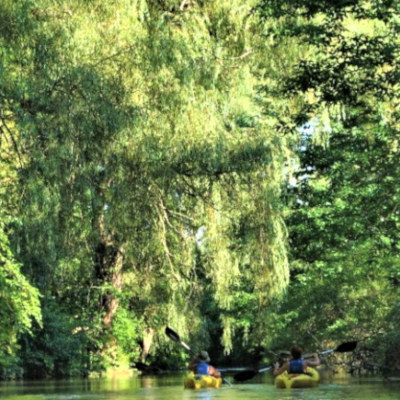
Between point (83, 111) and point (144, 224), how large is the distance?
2.89 metres

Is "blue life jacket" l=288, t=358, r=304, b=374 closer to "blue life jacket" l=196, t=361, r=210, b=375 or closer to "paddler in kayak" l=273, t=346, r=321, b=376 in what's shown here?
"paddler in kayak" l=273, t=346, r=321, b=376

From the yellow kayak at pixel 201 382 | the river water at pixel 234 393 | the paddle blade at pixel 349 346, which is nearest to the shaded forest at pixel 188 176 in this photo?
the river water at pixel 234 393

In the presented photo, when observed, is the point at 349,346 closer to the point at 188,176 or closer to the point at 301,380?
the point at 301,380

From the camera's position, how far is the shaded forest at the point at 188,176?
467 inches

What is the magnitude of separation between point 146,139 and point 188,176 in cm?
170

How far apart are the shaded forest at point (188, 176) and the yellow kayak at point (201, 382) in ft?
6.00

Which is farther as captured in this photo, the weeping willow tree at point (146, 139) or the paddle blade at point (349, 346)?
the paddle blade at point (349, 346)

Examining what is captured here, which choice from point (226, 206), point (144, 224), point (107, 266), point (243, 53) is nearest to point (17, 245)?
point (144, 224)

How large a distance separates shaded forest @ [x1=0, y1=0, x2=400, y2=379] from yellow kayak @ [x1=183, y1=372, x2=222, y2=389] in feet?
6.00

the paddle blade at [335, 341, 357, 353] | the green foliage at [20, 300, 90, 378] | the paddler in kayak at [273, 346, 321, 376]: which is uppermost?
the green foliage at [20, 300, 90, 378]

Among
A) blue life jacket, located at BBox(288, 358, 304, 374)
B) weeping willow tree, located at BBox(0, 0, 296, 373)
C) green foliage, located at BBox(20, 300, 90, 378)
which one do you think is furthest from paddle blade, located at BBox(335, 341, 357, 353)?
green foliage, located at BBox(20, 300, 90, 378)

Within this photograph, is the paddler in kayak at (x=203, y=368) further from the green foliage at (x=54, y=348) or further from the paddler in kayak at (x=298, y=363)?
the green foliage at (x=54, y=348)

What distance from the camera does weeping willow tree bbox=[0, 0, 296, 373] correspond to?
11664mm

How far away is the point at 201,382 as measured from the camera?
17516mm
